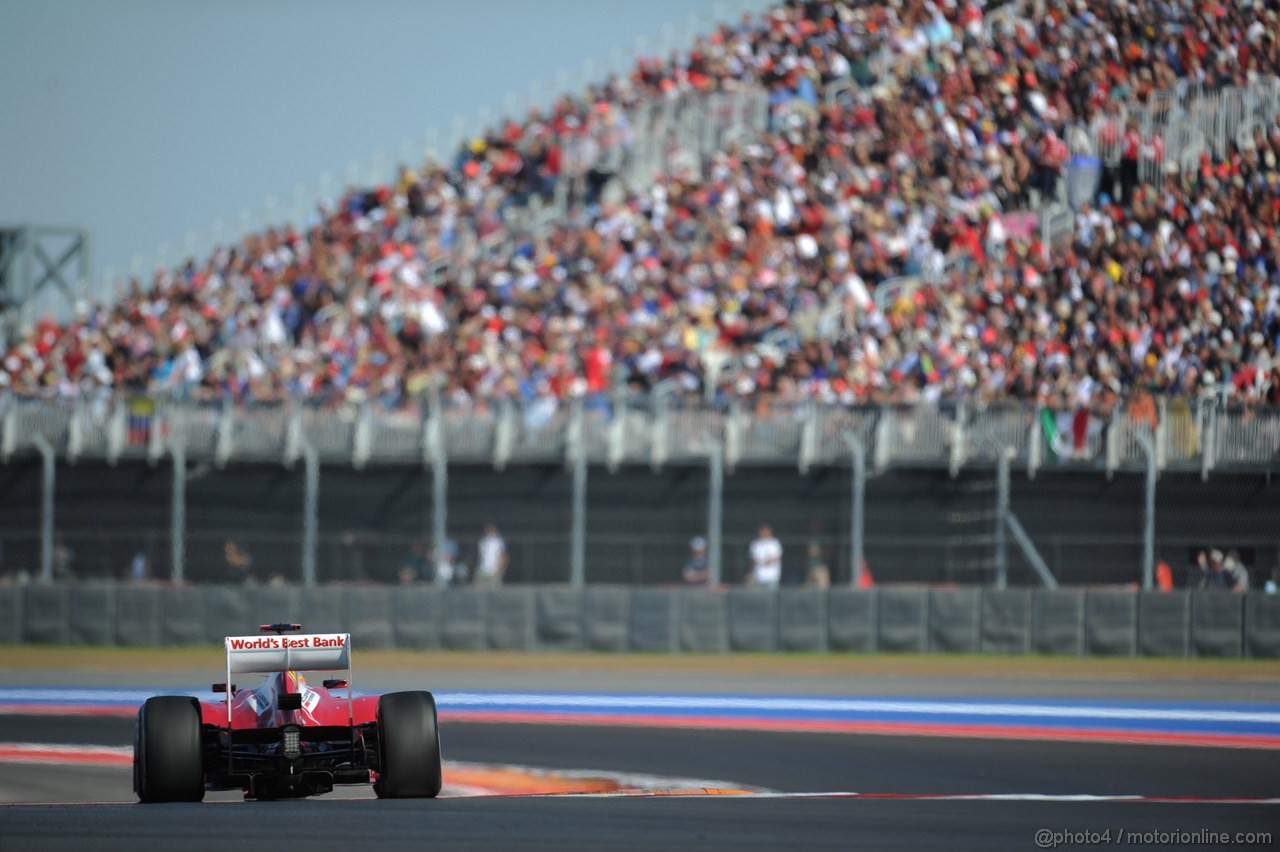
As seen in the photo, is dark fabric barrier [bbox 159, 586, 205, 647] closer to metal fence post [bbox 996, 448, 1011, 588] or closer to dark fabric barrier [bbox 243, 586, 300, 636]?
dark fabric barrier [bbox 243, 586, 300, 636]

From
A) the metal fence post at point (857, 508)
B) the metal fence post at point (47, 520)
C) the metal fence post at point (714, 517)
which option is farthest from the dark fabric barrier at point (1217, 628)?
the metal fence post at point (47, 520)

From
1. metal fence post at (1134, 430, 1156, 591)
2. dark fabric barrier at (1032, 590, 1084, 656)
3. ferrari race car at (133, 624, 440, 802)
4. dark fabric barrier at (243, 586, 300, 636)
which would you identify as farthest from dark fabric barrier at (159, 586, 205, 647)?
ferrari race car at (133, 624, 440, 802)

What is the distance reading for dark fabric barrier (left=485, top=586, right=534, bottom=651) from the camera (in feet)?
70.2

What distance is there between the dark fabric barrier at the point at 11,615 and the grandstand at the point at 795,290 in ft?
1.74

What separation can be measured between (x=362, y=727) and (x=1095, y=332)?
17248 millimetres

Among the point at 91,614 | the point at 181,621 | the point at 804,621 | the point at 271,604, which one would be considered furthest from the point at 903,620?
the point at 91,614

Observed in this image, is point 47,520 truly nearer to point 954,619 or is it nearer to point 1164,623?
point 954,619

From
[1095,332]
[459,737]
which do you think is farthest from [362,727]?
[1095,332]

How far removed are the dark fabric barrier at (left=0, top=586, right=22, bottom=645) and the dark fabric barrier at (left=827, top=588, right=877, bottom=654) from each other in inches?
348

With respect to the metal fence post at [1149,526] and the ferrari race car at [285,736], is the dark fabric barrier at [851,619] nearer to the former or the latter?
the metal fence post at [1149,526]

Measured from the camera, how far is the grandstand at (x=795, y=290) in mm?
22562

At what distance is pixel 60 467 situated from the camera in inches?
935

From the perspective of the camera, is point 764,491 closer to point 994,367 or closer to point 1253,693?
point 994,367

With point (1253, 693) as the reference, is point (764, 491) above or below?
above
